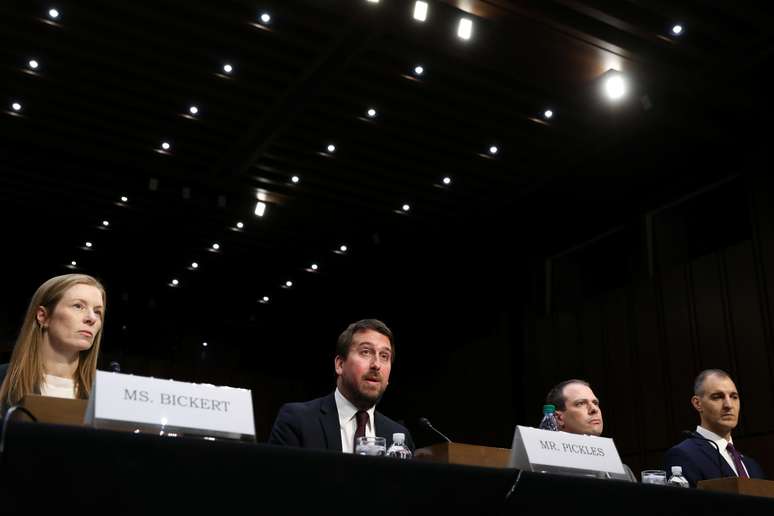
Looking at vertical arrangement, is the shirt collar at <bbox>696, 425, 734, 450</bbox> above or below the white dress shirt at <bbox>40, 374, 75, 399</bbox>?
above

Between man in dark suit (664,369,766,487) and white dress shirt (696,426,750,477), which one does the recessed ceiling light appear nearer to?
man in dark suit (664,369,766,487)

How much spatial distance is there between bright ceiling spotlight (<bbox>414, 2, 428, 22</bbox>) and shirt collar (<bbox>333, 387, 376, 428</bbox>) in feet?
13.6

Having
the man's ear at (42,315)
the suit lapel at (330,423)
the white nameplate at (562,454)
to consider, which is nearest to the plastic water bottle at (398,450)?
the white nameplate at (562,454)

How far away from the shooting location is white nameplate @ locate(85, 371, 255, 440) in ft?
5.65

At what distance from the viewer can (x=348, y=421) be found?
10.4 feet

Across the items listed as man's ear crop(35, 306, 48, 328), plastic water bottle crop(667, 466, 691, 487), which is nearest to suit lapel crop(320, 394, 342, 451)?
man's ear crop(35, 306, 48, 328)

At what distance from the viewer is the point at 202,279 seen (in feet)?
40.9

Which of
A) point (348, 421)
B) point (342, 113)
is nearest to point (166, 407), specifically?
point (348, 421)

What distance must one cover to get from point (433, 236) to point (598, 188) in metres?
2.25

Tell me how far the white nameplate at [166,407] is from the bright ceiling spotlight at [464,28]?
537 centimetres

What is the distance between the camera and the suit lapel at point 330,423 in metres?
2.99

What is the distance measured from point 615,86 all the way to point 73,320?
587 cm

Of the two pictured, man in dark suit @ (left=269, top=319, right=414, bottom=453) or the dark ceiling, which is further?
the dark ceiling

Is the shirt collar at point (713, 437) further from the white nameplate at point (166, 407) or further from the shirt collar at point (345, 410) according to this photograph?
the white nameplate at point (166, 407)
